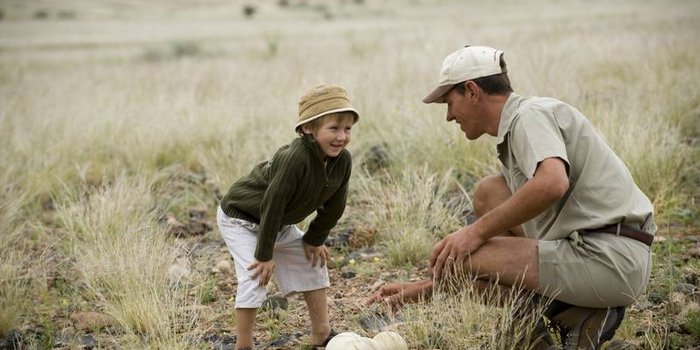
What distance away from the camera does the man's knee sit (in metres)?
3.96

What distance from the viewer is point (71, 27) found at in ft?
150

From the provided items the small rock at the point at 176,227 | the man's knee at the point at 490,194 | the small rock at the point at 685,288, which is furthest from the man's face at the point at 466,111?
the small rock at the point at 176,227

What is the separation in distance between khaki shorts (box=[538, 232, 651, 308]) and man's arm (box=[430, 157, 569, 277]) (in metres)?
0.26

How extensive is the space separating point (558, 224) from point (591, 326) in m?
0.48

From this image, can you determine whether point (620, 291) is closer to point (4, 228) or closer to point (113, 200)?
point (113, 200)

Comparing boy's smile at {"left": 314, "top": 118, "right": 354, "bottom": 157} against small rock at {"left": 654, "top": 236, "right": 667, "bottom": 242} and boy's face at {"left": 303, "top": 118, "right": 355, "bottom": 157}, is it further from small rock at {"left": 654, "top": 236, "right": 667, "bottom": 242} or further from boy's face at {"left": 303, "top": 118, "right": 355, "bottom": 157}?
small rock at {"left": 654, "top": 236, "right": 667, "bottom": 242}

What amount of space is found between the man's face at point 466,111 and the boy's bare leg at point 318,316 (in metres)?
1.19

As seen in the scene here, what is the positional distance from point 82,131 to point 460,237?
6.22 metres

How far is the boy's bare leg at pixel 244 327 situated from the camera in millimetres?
3984

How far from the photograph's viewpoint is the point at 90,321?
4.55 meters

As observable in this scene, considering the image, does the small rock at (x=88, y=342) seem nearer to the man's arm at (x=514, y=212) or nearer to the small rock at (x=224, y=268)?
the small rock at (x=224, y=268)

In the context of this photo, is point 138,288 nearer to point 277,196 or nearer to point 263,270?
point 263,270

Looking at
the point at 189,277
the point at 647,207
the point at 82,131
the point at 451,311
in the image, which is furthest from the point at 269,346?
the point at 82,131

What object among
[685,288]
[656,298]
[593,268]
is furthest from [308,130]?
[685,288]
